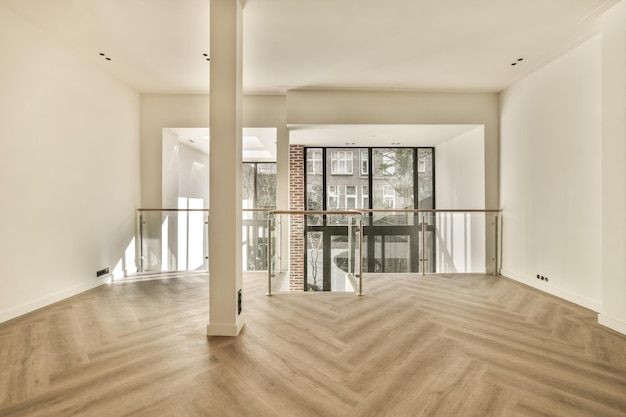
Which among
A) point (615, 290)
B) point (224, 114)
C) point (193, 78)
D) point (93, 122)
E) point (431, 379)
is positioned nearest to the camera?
point (431, 379)

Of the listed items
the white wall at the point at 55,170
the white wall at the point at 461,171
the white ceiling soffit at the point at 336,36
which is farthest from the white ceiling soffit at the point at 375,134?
the white wall at the point at 55,170

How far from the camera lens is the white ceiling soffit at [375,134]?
4.64 m

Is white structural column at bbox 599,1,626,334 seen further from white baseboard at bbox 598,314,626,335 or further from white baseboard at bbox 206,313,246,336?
white baseboard at bbox 206,313,246,336

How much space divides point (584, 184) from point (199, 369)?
413cm

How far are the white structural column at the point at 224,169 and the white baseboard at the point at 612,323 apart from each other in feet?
10.8

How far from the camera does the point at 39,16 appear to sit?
2.74 m

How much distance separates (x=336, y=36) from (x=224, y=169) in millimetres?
1941

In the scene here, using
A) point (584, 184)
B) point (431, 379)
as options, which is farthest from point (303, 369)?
point (584, 184)

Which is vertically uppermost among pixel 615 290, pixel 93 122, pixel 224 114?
pixel 93 122

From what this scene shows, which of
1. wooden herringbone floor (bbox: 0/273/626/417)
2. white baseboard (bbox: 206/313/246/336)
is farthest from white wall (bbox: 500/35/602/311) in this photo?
white baseboard (bbox: 206/313/246/336)

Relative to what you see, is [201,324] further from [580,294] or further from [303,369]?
[580,294]

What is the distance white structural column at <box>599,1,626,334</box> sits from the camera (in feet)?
8.02

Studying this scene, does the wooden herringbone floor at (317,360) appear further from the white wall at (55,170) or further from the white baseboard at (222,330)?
the white wall at (55,170)

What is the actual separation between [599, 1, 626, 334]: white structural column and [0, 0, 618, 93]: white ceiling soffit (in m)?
0.32
